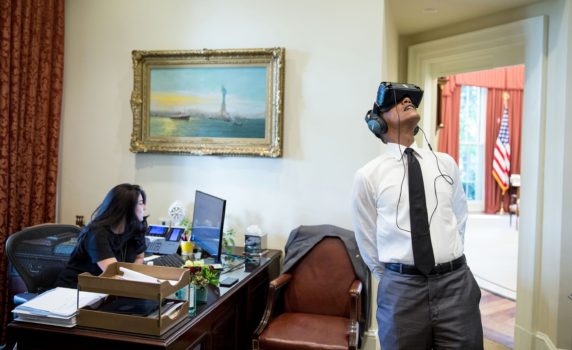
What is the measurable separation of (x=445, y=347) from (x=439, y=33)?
114 inches

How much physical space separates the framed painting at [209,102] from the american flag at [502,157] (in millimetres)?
7433

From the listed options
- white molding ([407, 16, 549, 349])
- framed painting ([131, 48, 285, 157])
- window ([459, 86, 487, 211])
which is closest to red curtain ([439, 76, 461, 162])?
window ([459, 86, 487, 211])

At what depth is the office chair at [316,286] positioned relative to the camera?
8.28 ft

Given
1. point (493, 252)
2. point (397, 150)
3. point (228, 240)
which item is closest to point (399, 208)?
point (397, 150)

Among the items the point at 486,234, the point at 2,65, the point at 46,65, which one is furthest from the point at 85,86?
the point at 486,234

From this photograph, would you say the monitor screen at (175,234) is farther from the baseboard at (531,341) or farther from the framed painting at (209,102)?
the baseboard at (531,341)

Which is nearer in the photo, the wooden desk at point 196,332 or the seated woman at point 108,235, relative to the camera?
the wooden desk at point 196,332

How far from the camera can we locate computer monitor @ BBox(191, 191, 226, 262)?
8.30 feet

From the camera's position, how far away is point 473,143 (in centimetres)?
932

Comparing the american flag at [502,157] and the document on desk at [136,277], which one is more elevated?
the american flag at [502,157]

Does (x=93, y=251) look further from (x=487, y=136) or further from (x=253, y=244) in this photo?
(x=487, y=136)

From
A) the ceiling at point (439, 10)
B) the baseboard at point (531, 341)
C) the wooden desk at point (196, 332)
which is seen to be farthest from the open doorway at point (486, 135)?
the wooden desk at point (196, 332)

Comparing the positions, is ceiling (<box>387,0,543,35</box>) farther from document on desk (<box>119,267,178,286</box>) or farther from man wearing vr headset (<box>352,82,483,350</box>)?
document on desk (<box>119,267,178,286</box>)

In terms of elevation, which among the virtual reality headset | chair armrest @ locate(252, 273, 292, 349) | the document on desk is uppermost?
the virtual reality headset
